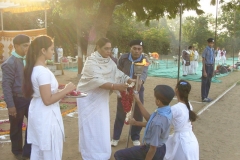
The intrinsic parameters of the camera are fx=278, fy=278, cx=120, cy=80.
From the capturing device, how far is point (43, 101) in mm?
2662

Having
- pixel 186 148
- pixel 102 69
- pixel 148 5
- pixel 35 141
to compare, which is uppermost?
pixel 148 5

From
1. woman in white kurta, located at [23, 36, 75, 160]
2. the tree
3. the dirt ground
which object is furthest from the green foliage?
woman in white kurta, located at [23, 36, 75, 160]

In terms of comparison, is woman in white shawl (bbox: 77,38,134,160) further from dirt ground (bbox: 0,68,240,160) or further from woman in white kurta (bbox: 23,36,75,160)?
woman in white kurta (bbox: 23,36,75,160)

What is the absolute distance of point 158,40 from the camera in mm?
33656

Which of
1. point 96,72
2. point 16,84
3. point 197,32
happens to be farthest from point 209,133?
point 197,32

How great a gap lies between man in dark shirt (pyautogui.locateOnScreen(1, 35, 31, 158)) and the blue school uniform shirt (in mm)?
1912

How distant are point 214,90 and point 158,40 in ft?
75.8

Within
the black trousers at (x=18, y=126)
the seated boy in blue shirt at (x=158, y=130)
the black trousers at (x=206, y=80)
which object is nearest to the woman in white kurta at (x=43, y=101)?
the seated boy in blue shirt at (x=158, y=130)

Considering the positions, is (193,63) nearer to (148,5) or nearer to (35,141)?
(148,5)

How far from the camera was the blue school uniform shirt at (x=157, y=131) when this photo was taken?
114 inches

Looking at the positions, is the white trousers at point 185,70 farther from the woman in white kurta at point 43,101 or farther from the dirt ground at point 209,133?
the woman in white kurta at point 43,101

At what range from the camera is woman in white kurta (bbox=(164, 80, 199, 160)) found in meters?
3.32

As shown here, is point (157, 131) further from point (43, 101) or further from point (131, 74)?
point (131, 74)

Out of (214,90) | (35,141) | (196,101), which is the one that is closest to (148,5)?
(196,101)
